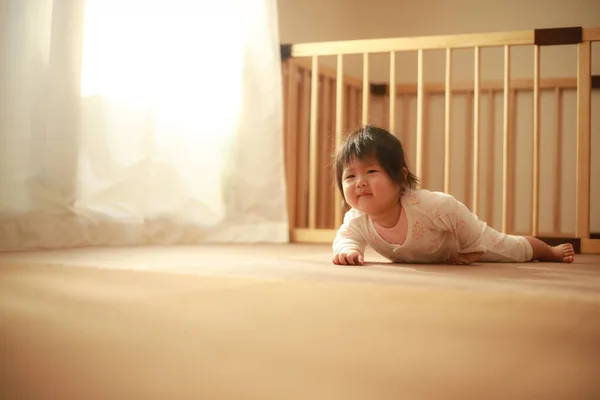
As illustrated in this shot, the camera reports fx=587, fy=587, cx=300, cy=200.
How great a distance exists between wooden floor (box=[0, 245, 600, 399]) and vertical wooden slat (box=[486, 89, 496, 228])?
1.73 m

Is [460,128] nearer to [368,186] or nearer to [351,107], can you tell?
[351,107]

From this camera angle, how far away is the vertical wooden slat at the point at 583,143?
1.88 meters

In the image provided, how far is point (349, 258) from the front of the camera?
1226 mm

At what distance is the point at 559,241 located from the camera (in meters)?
1.84

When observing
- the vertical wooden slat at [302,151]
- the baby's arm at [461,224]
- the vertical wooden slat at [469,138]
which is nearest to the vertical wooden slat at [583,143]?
the baby's arm at [461,224]

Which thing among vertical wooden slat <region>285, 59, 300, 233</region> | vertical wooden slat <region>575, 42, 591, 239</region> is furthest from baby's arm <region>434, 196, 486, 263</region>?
vertical wooden slat <region>285, 59, 300, 233</region>

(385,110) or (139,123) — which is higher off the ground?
(385,110)

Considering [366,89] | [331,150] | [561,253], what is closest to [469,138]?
[331,150]

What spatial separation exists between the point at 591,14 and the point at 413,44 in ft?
4.05

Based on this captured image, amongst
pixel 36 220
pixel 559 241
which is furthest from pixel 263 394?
pixel 559 241

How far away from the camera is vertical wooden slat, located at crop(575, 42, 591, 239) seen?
1.88m

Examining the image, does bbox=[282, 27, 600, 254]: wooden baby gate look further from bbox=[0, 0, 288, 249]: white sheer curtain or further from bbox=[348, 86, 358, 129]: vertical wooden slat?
bbox=[0, 0, 288, 249]: white sheer curtain

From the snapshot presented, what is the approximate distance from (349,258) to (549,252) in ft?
1.83

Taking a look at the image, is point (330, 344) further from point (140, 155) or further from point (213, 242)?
point (213, 242)
